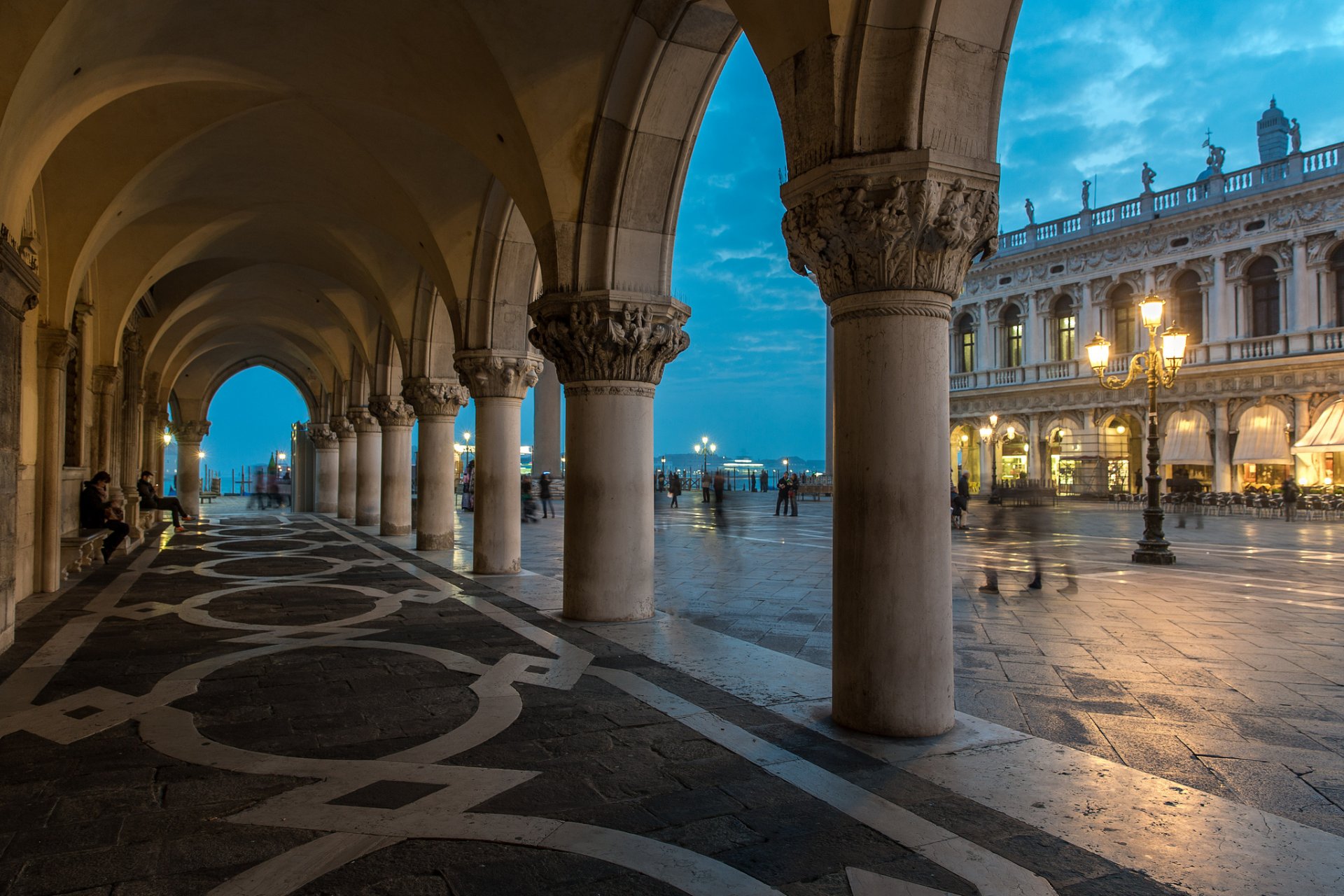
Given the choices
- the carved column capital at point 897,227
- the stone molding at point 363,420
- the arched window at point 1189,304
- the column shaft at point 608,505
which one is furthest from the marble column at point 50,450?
the arched window at point 1189,304

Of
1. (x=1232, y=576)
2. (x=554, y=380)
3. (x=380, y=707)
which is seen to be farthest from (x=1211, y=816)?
(x=554, y=380)

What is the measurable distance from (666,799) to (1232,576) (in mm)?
9360

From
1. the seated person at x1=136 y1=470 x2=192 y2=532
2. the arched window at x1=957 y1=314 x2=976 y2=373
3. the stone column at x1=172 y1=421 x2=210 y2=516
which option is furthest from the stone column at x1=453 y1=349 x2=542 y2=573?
the arched window at x1=957 y1=314 x2=976 y2=373

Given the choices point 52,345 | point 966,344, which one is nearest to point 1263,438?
point 966,344

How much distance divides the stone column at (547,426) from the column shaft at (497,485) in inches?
759

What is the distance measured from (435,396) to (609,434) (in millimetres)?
A: 6771

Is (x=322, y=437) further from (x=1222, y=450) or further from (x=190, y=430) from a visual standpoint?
(x=1222, y=450)

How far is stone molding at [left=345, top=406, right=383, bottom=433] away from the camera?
64.4 ft

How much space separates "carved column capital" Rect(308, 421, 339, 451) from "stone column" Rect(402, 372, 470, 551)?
14168mm

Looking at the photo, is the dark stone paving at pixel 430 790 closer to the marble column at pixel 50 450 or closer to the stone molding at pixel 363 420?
the marble column at pixel 50 450

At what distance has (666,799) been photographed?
314 cm

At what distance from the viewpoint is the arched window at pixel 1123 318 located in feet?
99.3

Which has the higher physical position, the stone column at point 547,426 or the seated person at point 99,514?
the stone column at point 547,426

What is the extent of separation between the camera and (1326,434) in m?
22.4
